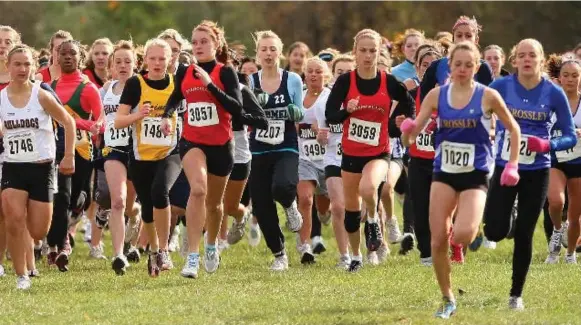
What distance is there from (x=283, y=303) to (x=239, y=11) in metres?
38.4

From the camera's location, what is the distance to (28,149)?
1366 cm

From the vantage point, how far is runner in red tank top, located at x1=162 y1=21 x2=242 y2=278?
1386 centimetres

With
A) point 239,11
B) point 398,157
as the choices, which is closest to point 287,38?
point 239,11

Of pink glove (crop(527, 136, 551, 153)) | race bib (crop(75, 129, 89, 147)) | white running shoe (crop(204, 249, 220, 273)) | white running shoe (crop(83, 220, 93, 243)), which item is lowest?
white running shoe (crop(83, 220, 93, 243))

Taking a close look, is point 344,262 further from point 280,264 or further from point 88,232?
point 88,232

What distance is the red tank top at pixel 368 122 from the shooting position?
14359 mm

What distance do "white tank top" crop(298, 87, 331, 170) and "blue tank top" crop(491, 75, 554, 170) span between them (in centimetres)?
451

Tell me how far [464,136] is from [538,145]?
60 centimetres

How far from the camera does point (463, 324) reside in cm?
1116

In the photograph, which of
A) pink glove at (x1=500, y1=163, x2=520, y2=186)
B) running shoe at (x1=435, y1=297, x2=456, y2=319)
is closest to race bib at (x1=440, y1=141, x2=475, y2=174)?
pink glove at (x1=500, y1=163, x2=520, y2=186)

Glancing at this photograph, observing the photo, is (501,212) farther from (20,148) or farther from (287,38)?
(287,38)

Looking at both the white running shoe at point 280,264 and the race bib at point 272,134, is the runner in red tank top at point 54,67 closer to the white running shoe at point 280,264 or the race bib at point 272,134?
the race bib at point 272,134

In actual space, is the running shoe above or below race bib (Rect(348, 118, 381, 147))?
below

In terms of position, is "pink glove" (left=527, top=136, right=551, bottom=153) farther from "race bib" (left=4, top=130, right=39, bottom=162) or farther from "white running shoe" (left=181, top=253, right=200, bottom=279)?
"race bib" (left=4, top=130, right=39, bottom=162)
